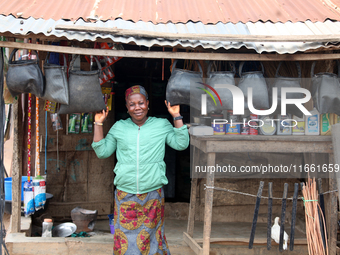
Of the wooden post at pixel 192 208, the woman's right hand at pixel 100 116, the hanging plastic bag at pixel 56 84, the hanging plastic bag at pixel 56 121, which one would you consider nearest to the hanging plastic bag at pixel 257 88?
the wooden post at pixel 192 208

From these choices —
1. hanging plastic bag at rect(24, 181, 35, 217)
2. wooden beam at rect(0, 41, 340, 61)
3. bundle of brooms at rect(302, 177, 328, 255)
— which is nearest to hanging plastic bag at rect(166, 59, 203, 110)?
wooden beam at rect(0, 41, 340, 61)

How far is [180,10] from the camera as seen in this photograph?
377cm

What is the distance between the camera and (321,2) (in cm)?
402

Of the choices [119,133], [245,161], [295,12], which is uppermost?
[295,12]

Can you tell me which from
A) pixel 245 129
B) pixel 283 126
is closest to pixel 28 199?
pixel 245 129

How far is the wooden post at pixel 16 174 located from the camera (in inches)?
158

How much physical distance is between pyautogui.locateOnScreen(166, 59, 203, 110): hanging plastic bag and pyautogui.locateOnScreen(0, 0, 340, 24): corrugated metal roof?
59 cm

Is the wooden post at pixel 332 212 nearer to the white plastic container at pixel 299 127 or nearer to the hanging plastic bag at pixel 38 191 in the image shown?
the white plastic container at pixel 299 127

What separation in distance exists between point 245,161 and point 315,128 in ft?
4.59

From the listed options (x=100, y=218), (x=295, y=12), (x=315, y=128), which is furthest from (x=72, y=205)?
(x=295, y=12)

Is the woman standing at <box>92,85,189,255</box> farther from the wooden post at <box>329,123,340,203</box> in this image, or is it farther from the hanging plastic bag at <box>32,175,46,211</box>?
the wooden post at <box>329,123,340,203</box>

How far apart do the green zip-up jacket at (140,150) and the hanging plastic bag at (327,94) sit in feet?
4.35

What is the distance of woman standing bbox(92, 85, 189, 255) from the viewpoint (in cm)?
330

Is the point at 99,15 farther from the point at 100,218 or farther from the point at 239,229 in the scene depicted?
the point at 239,229
